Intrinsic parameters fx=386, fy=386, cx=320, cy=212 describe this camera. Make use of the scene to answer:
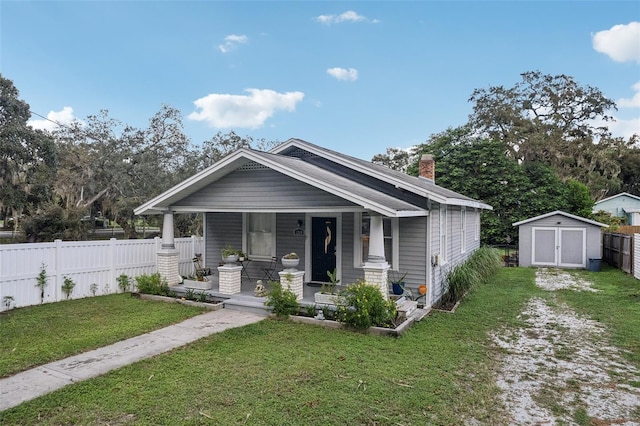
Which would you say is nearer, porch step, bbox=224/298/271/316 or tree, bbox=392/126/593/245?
porch step, bbox=224/298/271/316

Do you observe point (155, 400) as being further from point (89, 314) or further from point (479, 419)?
point (89, 314)

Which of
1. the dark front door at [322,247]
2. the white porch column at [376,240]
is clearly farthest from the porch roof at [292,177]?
the dark front door at [322,247]

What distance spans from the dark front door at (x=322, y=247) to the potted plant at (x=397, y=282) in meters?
1.70

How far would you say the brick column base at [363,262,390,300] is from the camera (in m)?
7.72

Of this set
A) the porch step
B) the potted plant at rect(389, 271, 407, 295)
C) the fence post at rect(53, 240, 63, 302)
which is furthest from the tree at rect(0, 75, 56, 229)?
the potted plant at rect(389, 271, 407, 295)

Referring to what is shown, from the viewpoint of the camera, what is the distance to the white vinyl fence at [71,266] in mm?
8430

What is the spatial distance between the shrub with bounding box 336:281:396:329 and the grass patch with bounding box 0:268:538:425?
286mm

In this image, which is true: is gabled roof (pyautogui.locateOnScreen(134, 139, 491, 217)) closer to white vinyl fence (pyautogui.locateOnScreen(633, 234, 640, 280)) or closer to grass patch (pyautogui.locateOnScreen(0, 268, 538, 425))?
grass patch (pyautogui.locateOnScreen(0, 268, 538, 425))

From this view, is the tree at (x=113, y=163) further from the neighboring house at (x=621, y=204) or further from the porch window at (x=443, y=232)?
the neighboring house at (x=621, y=204)

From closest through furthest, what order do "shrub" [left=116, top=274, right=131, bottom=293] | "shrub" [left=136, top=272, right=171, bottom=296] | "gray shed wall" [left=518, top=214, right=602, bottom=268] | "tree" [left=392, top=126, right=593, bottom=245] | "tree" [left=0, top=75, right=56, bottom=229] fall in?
"shrub" [left=136, top=272, right=171, bottom=296] → "shrub" [left=116, top=274, right=131, bottom=293] → "gray shed wall" [left=518, top=214, right=602, bottom=268] → "tree" [left=0, top=75, right=56, bottom=229] → "tree" [left=392, top=126, right=593, bottom=245]

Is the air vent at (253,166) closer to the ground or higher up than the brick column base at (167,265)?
higher up

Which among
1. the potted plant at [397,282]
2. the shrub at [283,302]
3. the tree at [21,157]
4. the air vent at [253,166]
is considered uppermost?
the tree at [21,157]

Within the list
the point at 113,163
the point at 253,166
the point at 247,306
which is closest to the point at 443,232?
the point at 253,166

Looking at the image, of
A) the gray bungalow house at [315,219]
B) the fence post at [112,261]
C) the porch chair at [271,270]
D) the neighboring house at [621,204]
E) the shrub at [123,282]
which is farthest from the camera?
the neighboring house at [621,204]
